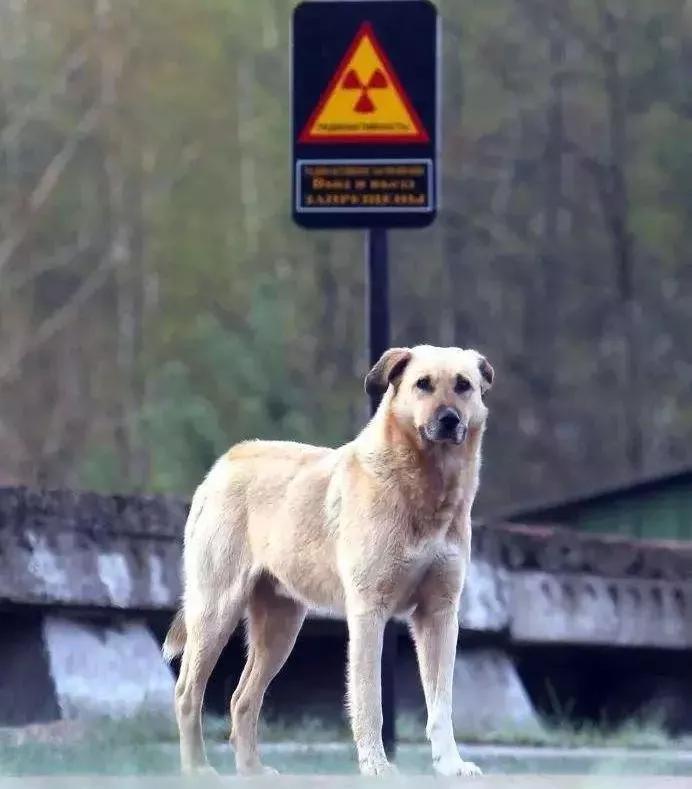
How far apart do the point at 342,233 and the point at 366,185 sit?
32.3m

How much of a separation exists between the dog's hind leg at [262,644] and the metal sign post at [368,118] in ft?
4.87

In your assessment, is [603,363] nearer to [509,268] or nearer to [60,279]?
[509,268]

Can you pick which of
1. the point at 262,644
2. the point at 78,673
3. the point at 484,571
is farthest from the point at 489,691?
the point at 262,644

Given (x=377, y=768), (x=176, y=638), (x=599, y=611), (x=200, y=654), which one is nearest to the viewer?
(x=377, y=768)

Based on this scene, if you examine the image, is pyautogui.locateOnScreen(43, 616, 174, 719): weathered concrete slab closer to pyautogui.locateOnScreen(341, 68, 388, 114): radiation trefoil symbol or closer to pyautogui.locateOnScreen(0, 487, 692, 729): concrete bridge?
pyautogui.locateOnScreen(0, 487, 692, 729): concrete bridge

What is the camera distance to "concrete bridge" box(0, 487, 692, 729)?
11.1 meters

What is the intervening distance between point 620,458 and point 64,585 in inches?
1255

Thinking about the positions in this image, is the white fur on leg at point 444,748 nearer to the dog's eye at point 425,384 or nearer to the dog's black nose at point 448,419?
the dog's black nose at point 448,419

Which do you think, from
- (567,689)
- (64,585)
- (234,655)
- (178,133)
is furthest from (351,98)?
(178,133)

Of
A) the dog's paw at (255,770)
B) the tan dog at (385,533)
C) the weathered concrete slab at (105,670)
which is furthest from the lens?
the weathered concrete slab at (105,670)

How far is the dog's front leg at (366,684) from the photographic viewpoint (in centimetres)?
708

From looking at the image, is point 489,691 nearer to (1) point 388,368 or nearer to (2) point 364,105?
(1) point 388,368

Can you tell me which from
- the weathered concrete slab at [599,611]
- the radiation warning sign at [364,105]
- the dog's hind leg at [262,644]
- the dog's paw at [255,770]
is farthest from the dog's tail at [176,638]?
the weathered concrete slab at [599,611]

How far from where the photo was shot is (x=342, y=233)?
39.7 metres
